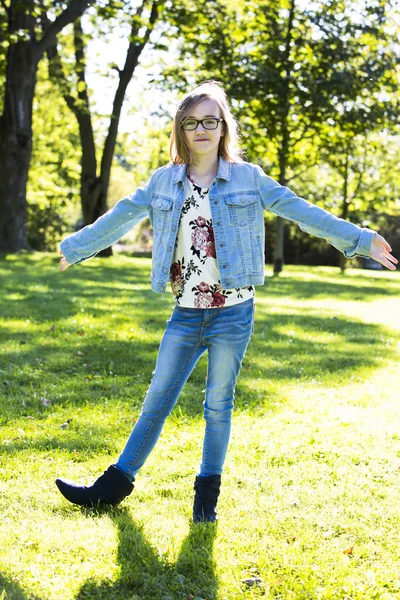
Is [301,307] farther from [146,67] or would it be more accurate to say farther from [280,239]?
[146,67]

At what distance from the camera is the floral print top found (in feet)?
12.0

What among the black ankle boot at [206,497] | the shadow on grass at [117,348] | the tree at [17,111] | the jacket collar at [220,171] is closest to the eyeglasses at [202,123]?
the jacket collar at [220,171]

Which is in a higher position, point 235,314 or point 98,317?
point 235,314

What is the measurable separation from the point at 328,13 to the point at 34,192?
1744 centimetres

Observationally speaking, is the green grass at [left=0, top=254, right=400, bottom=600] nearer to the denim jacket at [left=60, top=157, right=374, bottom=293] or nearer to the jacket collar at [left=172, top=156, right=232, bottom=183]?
the denim jacket at [left=60, top=157, right=374, bottom=293]

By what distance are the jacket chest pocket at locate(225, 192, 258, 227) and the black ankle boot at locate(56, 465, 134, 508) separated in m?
1.38

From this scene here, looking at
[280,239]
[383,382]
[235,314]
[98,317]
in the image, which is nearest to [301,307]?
[98,317]

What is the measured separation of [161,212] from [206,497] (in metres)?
1.43

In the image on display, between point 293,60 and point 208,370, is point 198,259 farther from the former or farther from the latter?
point 293,60

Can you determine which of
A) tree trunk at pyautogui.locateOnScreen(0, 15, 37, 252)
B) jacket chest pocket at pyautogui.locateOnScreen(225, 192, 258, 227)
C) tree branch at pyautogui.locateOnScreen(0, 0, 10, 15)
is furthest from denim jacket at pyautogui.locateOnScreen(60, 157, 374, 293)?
tree branch at pyautogui.locateOnScreen(0, 0, 10, 15)

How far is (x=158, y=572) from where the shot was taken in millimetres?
3172

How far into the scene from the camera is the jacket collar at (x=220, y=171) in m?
3.68

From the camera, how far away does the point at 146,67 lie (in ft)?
80.1

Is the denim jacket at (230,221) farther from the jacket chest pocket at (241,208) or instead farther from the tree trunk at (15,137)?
the tree trunk at (15,137)
